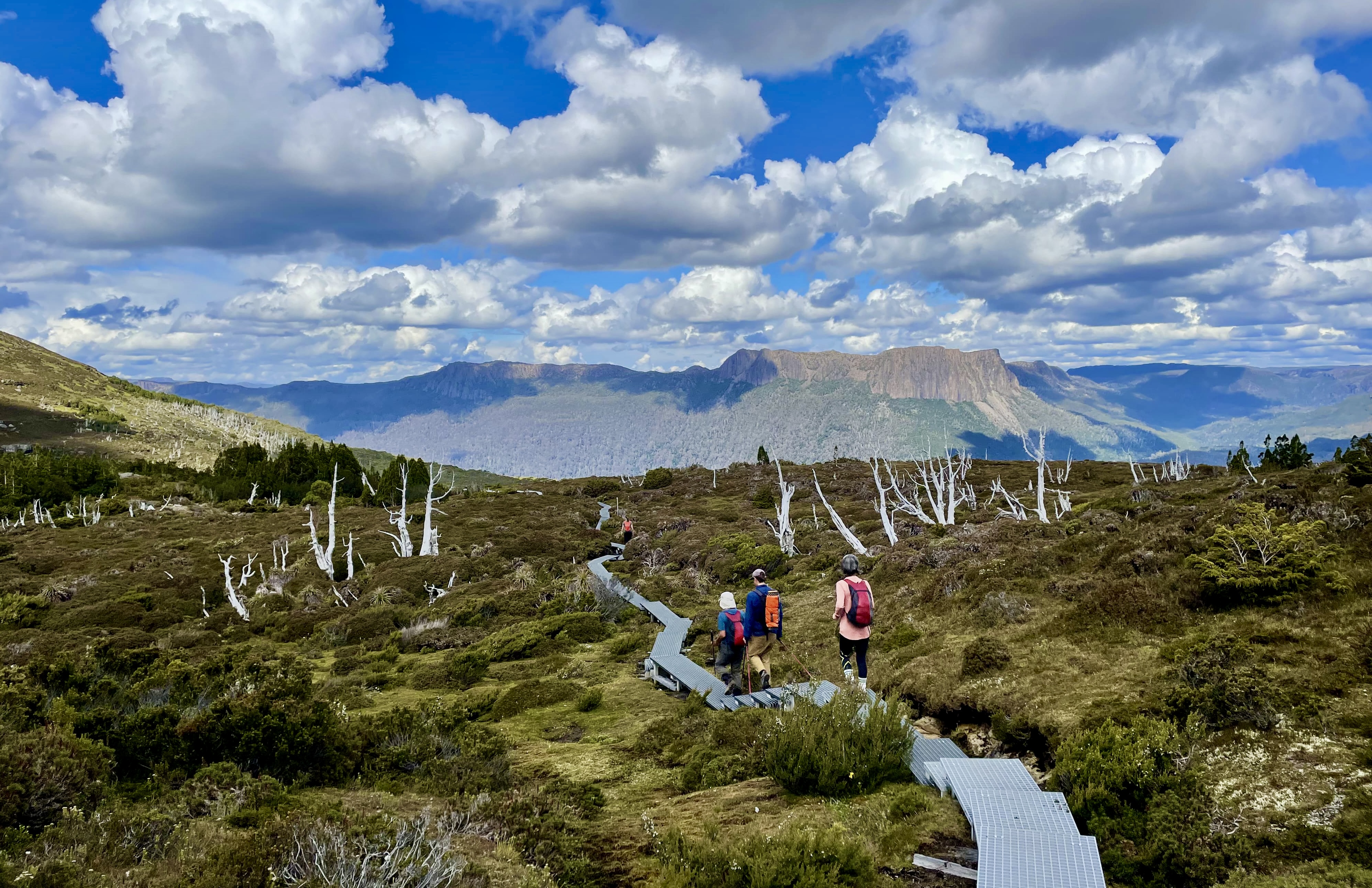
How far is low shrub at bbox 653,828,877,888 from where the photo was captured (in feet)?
18.3

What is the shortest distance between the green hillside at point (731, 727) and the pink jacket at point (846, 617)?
1.47m

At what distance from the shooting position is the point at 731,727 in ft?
33.2

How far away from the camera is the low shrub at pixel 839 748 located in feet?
25.7

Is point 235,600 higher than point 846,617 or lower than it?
lower

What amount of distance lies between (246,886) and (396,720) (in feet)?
17.9

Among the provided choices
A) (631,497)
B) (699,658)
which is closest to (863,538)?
(699,658)

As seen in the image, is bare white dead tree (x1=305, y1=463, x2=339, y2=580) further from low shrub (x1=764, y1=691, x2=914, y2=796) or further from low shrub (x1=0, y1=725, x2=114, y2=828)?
low shrub (x1=764, y1=691, x2=914, y2=796)

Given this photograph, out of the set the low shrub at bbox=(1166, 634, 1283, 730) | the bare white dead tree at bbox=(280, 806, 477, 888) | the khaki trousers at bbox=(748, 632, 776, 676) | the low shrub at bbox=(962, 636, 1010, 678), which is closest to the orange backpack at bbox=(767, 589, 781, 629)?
the khaki trousers at bbox=(748, 632, 776, 676)

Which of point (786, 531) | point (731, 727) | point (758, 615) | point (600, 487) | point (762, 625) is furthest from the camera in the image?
point (600, 487)

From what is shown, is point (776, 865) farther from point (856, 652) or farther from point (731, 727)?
point (856, 652)

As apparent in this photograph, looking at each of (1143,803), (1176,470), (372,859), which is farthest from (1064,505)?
(372,859)

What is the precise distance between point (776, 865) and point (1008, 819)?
7.94ft

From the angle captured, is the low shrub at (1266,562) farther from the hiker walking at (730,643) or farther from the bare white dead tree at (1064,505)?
the bare white dead tree at (1064,505)

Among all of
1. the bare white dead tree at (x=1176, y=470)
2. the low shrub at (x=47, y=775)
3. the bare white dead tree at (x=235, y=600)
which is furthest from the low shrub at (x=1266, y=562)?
the bare white dead tree at (x=1176, y=470)
